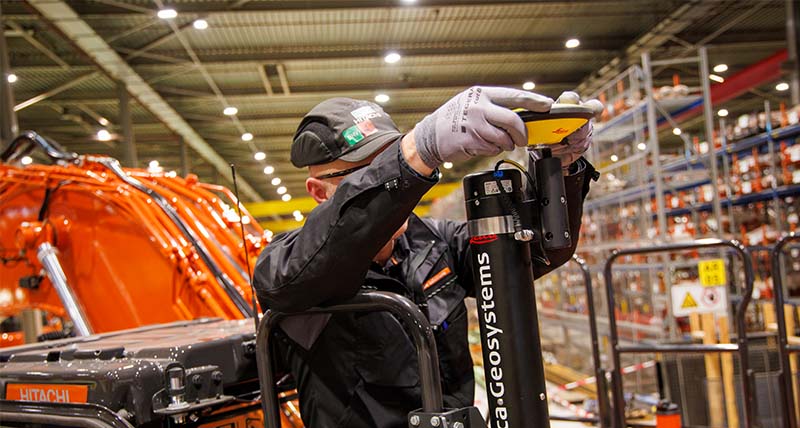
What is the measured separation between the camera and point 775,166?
9.31 metres

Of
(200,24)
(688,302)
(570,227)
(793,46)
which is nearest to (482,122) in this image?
(793,46)

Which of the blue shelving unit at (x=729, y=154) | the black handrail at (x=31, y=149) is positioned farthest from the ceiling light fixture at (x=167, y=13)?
the blue shelving unit at (x=729, y=154)

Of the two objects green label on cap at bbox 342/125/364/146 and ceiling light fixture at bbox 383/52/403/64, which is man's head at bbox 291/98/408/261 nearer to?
green label on cap at bbox 342/125/364/146

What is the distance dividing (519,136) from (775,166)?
9348 mm

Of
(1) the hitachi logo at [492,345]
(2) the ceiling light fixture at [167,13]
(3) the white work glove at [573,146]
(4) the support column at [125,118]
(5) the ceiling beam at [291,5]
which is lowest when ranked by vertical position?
(1) the hitachi logo at [492,345]

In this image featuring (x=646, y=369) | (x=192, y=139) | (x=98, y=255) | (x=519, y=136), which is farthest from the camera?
(x=192, y=139)

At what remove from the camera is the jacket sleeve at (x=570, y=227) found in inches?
67.0

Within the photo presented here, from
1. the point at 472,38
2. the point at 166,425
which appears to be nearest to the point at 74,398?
the point at 166,425

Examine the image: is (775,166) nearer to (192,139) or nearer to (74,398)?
(74,398)

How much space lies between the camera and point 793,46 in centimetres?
110

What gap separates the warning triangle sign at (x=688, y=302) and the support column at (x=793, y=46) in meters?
4.44

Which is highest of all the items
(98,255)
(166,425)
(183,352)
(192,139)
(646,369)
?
(192,139)

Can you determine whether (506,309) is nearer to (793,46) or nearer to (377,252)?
(377,252)

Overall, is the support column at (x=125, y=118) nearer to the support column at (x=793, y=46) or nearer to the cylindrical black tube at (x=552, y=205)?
the cylindrical black tube at (x=552, y=205)
